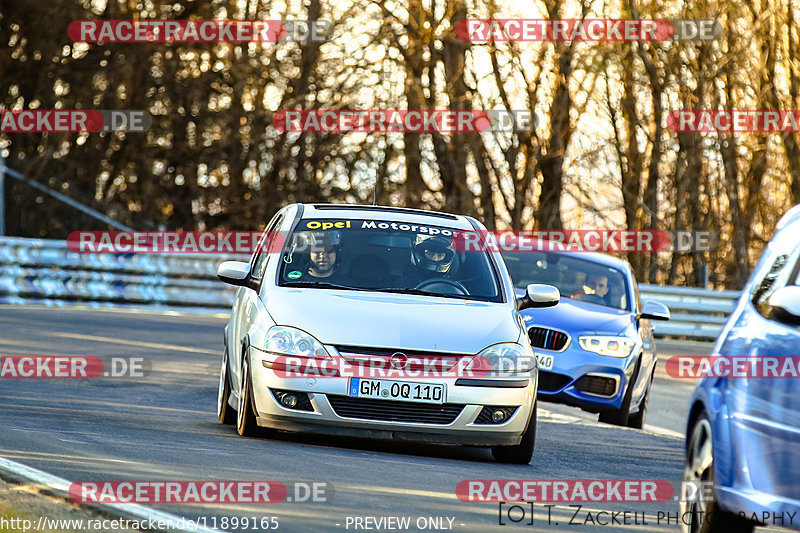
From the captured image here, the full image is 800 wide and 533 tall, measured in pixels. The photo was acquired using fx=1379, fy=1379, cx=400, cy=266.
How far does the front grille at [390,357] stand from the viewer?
8.49m

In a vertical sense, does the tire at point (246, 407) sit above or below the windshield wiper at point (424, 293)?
below

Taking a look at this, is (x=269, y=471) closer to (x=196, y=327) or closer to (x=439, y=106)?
(x=196, y=327)

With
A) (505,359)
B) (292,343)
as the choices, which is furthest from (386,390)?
(505,359)

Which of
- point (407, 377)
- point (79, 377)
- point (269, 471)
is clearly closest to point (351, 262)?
point (407, 377)

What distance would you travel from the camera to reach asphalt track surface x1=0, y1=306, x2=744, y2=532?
261 inches

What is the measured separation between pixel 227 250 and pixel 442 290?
18.0m

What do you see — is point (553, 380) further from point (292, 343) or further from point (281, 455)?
point (281, 455)

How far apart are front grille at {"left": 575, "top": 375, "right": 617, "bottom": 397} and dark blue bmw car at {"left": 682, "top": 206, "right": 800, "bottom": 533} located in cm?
596

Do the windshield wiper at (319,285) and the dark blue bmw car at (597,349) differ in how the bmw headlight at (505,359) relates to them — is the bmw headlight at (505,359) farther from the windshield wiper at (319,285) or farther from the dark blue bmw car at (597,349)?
the dark blue bmw car at (597,349)

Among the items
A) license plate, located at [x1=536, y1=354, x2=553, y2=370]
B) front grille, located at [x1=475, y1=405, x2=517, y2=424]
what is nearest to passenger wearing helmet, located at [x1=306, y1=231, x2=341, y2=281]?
front grille, located at [x1=475, y1=405, x2=517, y2=424]

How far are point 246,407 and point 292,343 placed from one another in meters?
0.65

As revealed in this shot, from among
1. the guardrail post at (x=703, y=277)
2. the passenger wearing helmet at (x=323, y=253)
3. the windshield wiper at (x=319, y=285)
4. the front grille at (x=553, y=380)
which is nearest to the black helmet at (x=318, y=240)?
the passenger wearing helmet at (x=323, y=253)

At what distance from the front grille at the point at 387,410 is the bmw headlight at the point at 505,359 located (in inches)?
13.8

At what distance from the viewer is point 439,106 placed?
27922mm
